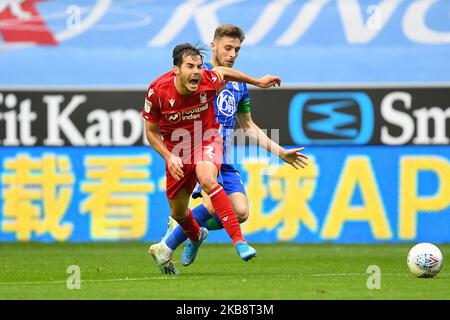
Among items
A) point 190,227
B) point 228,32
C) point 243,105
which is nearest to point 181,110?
point 190,227

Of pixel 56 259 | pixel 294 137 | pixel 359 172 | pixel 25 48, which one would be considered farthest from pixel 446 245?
pixel 25 48

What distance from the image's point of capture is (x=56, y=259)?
46.0ft

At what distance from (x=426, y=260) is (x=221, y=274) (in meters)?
2.15

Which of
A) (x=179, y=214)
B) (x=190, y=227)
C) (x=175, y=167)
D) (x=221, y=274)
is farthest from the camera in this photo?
(x=221, y=274)

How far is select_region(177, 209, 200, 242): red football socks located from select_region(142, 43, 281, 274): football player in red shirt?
13 mm

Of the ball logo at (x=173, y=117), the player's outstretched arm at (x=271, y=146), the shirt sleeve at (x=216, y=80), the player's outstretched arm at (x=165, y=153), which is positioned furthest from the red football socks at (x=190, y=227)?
the shirt sleeve at (x=216, y=80)

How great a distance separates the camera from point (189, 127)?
33.2ft

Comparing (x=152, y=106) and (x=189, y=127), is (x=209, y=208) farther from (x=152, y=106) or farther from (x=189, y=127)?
(x=152, y=106)

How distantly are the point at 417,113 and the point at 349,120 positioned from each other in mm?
1110

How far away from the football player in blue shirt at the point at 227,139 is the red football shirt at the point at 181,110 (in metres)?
0.79

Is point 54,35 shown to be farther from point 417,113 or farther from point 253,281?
point 253,281

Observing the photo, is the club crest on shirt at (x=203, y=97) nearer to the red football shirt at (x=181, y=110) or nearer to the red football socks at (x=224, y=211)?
the red football shirt at (x=181, y=110)

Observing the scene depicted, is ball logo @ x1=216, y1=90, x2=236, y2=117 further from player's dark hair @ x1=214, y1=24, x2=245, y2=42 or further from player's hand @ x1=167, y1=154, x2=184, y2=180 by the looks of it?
player's hand @ x1=167, y1=154, x2=184, y2=180
